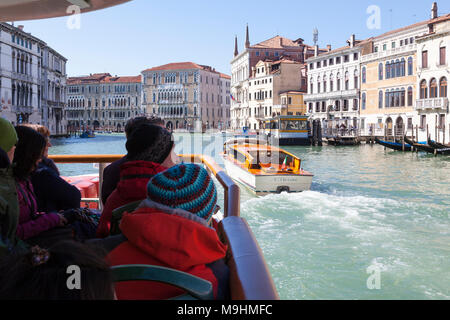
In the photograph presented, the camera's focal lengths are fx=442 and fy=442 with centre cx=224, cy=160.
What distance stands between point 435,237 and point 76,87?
277 ft

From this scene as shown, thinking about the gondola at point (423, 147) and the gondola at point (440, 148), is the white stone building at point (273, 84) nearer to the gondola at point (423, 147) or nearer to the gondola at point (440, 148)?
the gondola at point (423, 147)

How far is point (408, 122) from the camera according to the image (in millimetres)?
34969

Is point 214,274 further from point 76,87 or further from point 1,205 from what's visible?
point 76,87

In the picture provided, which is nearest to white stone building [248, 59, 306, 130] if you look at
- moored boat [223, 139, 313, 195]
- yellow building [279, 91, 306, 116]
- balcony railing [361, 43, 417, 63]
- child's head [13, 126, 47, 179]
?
yellow building [279, 91, 306, 116]

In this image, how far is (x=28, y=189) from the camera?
202 cm

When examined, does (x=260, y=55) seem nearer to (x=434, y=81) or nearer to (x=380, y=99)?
(x=380, y=99)

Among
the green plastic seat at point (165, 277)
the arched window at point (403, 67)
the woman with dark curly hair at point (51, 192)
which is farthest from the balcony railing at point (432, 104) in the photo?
the green plastic seat at point (165, 277)

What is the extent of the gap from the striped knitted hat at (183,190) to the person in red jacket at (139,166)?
57 cm

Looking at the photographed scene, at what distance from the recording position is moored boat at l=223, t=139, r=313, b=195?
11461 mm

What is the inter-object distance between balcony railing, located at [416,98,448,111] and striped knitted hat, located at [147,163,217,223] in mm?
32112

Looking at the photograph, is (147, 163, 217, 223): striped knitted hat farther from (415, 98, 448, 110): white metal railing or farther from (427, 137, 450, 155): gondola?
(415, 98, 448, 110): white metal railing

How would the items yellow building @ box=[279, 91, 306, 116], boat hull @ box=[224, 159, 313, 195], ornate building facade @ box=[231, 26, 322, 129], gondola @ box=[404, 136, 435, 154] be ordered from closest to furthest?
boat hull @ box=[224, 159, 313, 195], gondola @ box=[404, 136, 435, 154], yellow building @ box=[279, 91, 306, 116], ornate building facade @ box=[231, 26, 322, 129]

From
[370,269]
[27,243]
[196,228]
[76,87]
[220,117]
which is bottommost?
[370,269]
